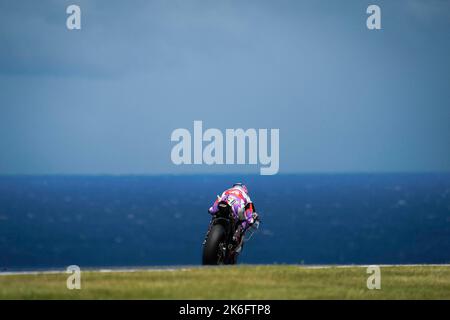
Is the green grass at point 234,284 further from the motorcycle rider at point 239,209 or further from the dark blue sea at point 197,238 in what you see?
the dark blue sea at point 197,238

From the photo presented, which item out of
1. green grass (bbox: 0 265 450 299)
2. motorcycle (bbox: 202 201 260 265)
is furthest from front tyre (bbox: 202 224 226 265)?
green grass (bbox: 0 265 450 299)

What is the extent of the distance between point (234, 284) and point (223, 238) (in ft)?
12.1

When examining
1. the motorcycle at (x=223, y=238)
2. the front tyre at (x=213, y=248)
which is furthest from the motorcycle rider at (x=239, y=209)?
the front tyre at (x=213, y=248)

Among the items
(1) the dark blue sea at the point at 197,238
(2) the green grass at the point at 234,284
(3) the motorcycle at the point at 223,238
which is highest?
(3) the motorcycle at the point at 223,238

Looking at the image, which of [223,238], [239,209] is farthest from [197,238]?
[223,238]

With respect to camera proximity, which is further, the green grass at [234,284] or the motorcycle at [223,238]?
the motorcycle at [223,238]

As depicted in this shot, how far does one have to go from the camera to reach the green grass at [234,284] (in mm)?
16234

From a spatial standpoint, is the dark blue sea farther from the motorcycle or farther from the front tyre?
the front tyre

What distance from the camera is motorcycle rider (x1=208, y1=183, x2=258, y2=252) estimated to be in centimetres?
2095

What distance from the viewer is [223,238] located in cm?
2059

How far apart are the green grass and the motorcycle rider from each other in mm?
1951
